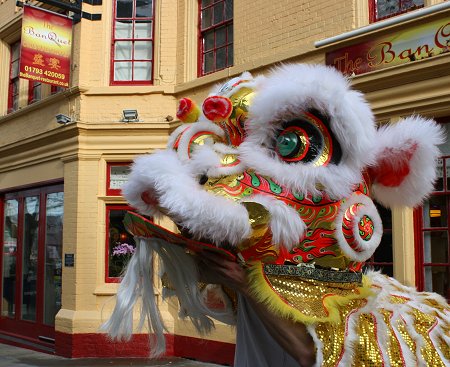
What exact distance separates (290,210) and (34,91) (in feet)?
36.0

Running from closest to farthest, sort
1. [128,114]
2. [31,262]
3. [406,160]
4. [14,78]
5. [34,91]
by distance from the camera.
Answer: [406,160]
[128,114]
[31,262]
[34,91]
[14,78]

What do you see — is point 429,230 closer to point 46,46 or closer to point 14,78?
point 46,46

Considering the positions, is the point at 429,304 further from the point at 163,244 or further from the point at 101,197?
the point at 101,197

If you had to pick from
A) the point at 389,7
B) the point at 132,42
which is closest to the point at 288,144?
the point at 389,7

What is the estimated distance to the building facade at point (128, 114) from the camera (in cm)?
637

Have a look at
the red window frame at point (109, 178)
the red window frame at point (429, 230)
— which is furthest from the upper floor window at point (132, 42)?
the red window frame at point (429, 230)

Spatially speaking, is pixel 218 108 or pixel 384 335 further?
pixel 218 108

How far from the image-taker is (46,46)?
9.91 m

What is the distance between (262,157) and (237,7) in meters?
7.08

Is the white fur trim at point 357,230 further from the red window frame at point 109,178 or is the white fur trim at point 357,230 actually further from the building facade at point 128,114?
the red window frame at point 109,178

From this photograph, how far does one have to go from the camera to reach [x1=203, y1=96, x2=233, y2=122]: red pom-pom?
80.2 inches

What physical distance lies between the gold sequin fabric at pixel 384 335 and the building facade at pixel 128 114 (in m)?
4.35

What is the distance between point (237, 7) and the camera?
8.58 metres

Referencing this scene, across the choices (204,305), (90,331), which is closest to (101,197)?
(90,331)
